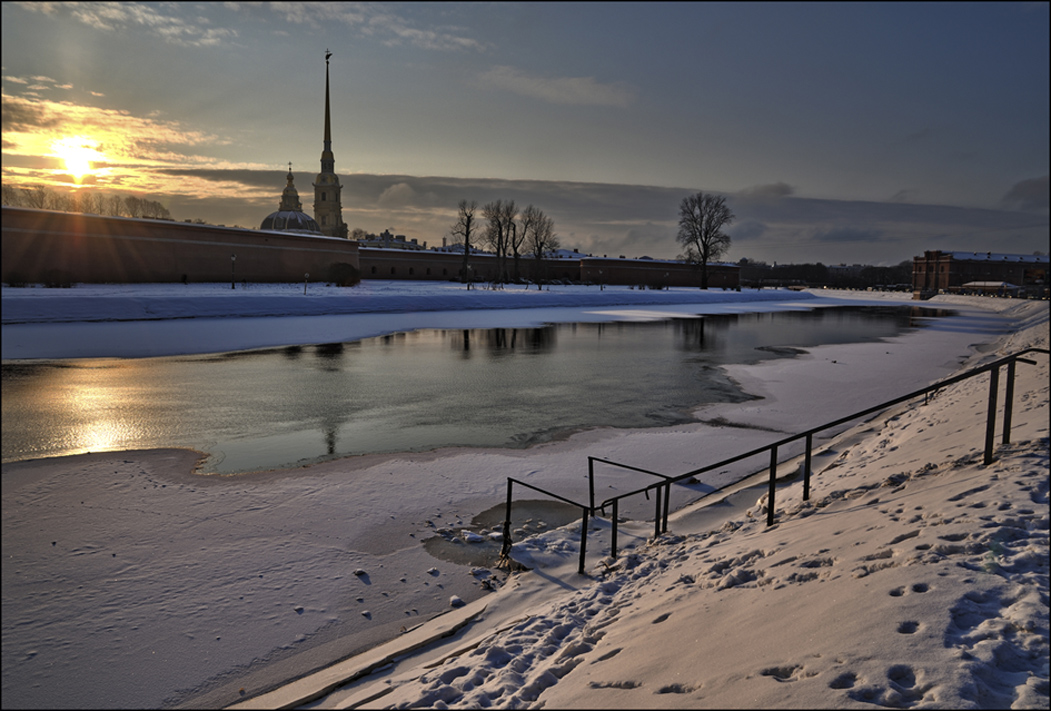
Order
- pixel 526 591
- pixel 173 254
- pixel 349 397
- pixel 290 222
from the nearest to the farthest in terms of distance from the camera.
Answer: pixel 526 591 → pixel 349 397 → pixel 173 254 → pixel 290 222

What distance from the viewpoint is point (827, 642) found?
12.4ft

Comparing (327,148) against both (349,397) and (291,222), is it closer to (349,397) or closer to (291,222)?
(291,222)

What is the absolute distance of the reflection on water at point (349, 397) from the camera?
11.4 m

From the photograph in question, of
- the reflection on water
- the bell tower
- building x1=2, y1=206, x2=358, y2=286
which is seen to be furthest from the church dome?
the reflection on water

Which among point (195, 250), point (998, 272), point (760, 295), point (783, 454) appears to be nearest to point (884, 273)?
point (998, 272)

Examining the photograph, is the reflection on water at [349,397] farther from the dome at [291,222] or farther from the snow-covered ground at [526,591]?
the dome at [291,222]

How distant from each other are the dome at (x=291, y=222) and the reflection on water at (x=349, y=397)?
2800 inches

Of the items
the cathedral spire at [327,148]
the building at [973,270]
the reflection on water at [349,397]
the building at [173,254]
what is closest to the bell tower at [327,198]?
the cathedral spire at [327,148]

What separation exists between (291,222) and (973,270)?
118305 mm

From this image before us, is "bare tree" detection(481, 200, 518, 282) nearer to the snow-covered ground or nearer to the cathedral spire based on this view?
the cathedral spire

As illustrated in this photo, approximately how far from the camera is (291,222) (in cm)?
9056

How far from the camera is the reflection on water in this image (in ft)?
37.3

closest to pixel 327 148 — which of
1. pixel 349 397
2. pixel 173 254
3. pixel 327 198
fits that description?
pixel 327 198

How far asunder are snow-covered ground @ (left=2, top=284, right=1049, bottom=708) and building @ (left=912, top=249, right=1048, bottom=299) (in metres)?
124
